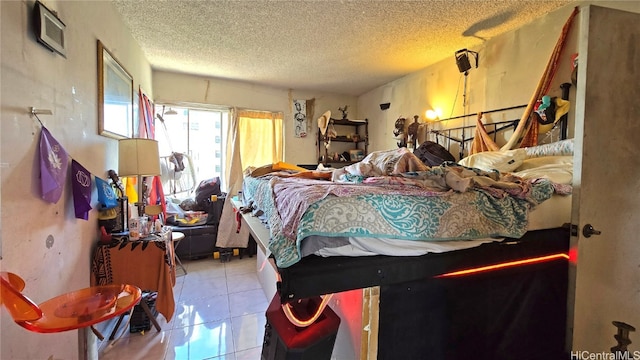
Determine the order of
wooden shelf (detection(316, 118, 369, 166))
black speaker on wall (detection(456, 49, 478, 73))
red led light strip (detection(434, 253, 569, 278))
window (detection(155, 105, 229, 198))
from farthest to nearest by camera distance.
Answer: wooden shelf (detection(316, 118, 369, 166))
window (detection(155, 105, 229, 198))
black speaker on wall (detection(456, 49, 478, 73))
red led light strip (detection(434, 253, 569, 278))

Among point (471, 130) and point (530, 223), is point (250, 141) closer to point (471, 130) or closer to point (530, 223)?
point (471, 130)

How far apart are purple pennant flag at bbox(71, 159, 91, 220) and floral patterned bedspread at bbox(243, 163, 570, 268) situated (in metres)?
1.07

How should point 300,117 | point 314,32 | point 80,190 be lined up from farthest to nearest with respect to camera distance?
point 300,117
point 314,32
point 80,190

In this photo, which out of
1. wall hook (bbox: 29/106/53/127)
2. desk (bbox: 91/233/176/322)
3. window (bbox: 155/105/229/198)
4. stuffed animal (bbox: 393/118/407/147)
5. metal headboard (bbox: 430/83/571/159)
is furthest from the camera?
window (bbox: 155/105/229/198)

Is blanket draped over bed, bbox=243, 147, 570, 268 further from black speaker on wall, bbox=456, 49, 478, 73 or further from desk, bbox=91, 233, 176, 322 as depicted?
black speaker on wall, bbox=456, 49, 478, 73

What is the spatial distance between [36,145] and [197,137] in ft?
10.4

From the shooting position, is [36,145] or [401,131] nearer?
[36,145]

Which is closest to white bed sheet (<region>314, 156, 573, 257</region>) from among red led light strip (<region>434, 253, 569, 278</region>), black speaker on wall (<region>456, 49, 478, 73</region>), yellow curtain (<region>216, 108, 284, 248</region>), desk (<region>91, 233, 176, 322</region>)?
red led light strip (<region>434, 253, 569, 278</region>)

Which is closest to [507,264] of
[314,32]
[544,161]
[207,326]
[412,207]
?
[412,207]

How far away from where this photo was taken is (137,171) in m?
2.23

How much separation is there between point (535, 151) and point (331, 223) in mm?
1853

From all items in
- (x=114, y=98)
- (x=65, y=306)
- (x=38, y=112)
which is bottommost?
(x=65, y=306)

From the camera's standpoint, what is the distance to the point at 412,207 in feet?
3.87

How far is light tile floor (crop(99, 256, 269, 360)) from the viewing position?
192 cm
